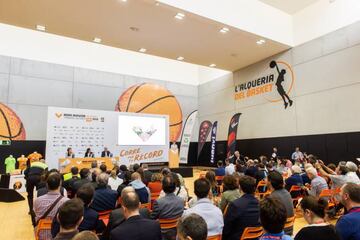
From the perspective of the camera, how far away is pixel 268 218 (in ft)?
5.84

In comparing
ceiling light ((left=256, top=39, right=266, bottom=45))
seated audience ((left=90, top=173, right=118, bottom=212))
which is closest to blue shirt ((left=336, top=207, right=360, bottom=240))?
seated audience ((left=90, top=173, right=118, bottom=212))

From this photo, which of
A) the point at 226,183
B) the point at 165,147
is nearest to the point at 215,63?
the point at 165,147

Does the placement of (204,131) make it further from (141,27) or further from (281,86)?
(141,27)

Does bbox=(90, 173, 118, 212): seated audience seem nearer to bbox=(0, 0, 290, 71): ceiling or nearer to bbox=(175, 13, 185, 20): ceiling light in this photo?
bbox=(0, 0, 290, 71): ceiling

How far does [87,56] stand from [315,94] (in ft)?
41.3

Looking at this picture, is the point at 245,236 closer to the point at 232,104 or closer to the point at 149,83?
the point at 232,104

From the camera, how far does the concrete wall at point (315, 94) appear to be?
1037 centimetres

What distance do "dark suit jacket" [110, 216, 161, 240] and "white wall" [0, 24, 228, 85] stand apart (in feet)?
48.0

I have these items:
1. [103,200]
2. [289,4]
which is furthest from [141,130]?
[103,200]

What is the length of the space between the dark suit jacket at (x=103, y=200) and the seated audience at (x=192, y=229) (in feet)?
8.02

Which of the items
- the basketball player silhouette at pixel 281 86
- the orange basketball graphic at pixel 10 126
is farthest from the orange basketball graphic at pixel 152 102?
the basketball player silhouette at pixel 281 86

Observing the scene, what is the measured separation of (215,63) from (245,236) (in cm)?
1356

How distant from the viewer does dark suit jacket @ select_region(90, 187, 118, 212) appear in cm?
372

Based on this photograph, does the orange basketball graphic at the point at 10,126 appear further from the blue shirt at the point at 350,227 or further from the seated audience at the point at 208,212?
the blue shirt at the point at 350,227
